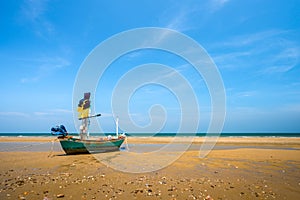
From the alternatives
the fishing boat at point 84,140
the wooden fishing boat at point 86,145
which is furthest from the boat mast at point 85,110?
the wooden fishing boat at point 86,145

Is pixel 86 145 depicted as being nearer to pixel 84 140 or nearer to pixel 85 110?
pixel 84 140

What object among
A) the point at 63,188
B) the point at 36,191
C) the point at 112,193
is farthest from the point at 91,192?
the point at 36,191

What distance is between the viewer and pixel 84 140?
885 inches

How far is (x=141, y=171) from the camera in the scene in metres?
12.4

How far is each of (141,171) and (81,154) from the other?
40.6 feet

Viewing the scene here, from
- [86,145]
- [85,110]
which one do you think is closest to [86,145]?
[86,145]

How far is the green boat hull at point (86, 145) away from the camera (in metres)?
21.2

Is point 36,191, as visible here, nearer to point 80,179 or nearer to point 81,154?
point 80,179

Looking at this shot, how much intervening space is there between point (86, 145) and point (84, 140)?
Answer: 62 centimetres

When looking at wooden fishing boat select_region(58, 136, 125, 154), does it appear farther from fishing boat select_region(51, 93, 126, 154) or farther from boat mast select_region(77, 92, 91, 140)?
boat mast select_region(77, 92, 91, 140)

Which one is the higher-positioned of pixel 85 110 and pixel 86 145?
pixel 85 110

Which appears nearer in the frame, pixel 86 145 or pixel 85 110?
pixel 86 145

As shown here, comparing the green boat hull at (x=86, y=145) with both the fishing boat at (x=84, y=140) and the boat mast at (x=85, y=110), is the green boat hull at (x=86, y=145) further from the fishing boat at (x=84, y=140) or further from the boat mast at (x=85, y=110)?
the boat mast at (x=85, y=110)

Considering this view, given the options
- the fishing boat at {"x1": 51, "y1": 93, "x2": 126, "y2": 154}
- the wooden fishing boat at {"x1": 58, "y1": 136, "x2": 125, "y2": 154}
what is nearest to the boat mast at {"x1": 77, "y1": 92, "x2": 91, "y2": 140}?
the fishing boat at {"x1": 51, "y1": 93, "x2": 126, "y2": 154}
